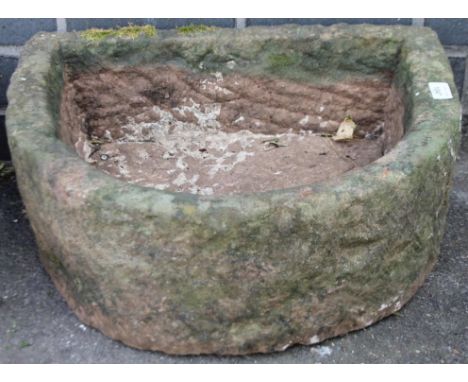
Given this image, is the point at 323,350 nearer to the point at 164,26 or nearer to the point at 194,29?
the point at 194,29

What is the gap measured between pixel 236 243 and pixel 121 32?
37.8 inches

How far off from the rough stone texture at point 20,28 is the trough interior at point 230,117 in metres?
0.26

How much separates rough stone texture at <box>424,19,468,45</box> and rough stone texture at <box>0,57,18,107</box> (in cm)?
130

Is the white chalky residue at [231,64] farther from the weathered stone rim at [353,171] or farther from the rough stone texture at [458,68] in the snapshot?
the rough stone texture at [458,68]

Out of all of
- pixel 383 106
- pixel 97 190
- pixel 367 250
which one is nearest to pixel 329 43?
pixel 383 106

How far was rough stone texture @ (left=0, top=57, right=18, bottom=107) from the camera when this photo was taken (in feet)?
8.66

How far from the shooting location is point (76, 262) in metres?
1.88

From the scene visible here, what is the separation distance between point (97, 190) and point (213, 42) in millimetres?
822

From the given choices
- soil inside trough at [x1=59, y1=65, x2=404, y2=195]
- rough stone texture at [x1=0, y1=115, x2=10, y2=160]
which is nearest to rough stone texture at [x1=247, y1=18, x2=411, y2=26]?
soil inside trough at [x1=59, y1=65, x2=404, y2=195]

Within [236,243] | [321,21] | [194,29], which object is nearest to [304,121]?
[321,21]

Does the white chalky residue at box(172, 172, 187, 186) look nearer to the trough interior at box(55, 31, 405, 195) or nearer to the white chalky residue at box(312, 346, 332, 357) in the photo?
the trough interior at box(55, 31, 405, 195)

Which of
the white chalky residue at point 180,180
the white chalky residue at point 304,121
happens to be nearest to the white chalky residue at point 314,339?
the white chalky residue at point 180,180

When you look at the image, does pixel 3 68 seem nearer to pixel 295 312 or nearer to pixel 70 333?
pixel 70 333

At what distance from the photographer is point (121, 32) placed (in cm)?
244
